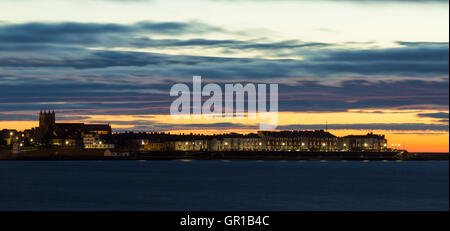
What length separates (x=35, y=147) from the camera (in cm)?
17962

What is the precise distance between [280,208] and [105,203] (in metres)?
13.7

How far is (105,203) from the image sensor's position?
52.2m

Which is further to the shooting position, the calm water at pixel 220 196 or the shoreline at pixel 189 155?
the shoreline at pixel 189 155

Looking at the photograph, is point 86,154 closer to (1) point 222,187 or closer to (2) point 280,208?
(1) point 222,187

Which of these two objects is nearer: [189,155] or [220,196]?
[220,196]

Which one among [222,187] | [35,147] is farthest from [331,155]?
[222,187]

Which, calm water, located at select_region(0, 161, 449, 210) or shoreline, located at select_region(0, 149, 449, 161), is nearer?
calm water, located at select_region(0, 161, 449, 210)

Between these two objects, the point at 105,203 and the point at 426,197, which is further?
the point at 426,197
